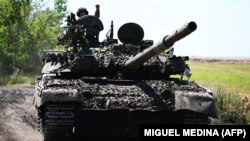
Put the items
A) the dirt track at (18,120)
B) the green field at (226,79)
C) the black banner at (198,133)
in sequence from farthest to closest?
the green field at (226,79) → the dirt track at (18,120) → the black banner at (198,133)

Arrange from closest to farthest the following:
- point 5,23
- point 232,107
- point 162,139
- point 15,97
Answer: point 162,139 → point 232,107 → point 15,97 → point 5,23

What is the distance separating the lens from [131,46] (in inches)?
505

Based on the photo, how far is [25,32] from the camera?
37656 millimetres

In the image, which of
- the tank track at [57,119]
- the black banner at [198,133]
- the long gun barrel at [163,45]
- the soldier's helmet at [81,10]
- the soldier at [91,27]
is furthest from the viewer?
the soldier's helmet at [81,10]

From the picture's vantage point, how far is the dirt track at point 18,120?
11.6 meters

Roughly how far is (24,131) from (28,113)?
2.80m

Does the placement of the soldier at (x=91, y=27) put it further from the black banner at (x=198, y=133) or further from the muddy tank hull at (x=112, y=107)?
the black banner at (x=198, y=133)

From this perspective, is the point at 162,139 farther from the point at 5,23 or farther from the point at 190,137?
the point at 5,23

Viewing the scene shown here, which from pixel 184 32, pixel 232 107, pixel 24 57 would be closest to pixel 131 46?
pixel 184 32

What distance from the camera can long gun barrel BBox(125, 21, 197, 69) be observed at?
29.8 feet

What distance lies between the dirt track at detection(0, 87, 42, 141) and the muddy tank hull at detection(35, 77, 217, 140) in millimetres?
1412

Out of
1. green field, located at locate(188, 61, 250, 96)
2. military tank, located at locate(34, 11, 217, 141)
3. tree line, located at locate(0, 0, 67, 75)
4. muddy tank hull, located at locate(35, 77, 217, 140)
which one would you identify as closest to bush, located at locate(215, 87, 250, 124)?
green field, located at locate(188, 61, 250, 96)

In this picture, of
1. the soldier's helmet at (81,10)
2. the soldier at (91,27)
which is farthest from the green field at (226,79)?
the soldier at (91,27)

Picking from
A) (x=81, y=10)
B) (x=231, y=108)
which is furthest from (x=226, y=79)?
(x=81, y=10)
